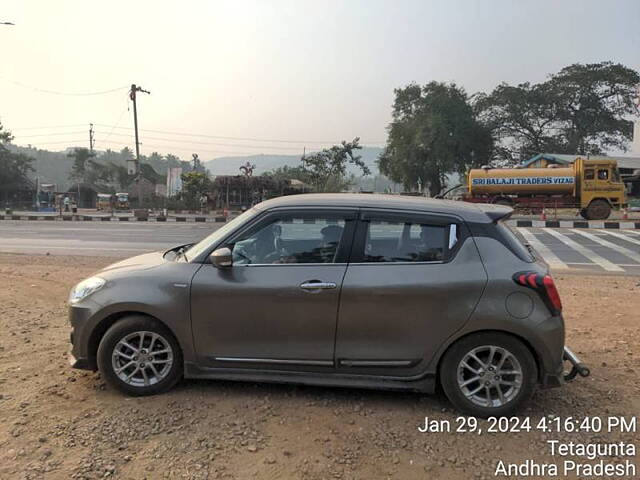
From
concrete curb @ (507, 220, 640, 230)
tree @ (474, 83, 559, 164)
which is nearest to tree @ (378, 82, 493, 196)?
tree @ (474, 83, 559, 164)

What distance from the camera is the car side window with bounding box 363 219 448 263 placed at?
3.51m

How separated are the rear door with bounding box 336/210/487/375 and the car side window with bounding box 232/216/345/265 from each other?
0.66 feet

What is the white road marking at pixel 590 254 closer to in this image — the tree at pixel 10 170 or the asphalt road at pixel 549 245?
the asphalt road at pixel 549 245

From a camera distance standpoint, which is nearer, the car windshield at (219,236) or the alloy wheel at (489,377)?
the alloy wheel at (489,377)

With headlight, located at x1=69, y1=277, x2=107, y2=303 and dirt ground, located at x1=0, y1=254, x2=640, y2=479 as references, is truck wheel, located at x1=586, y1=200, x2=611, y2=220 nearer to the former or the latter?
dirt ground, located at x1=0, y1=254, x2=640, y2=479

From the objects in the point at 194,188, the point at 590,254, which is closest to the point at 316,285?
the point at 590,254

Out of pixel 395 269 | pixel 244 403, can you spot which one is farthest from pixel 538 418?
pixel 244 403

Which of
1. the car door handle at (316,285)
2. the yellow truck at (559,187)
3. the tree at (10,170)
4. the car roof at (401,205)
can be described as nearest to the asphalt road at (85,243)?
the car roof at (401,205)

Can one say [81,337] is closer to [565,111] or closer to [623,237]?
[623,237]

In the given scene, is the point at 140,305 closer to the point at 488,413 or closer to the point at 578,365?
the point at 488,413

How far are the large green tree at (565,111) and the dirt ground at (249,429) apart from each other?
4793 centimetres

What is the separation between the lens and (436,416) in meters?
3.41

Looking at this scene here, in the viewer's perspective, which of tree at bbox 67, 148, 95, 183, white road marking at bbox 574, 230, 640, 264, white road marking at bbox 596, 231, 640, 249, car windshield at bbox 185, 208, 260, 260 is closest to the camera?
car windshield at bbox 185, 208, 260, 260

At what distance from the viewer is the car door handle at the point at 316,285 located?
11.2ft
